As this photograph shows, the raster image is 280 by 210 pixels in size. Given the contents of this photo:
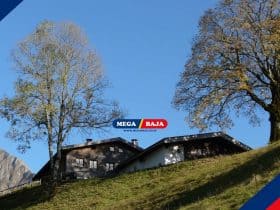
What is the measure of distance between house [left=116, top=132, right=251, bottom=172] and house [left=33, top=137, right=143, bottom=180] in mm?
9385

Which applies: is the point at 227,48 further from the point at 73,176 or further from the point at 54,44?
the point at 73,176

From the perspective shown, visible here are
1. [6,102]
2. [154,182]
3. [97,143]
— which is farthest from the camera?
[97,143]

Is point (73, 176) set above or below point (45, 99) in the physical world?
below

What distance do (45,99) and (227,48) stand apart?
563 inches

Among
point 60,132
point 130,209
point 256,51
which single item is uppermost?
point 256,51

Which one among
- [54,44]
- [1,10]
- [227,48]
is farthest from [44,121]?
[1,10]

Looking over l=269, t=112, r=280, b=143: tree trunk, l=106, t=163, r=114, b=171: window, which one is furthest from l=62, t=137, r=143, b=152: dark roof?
l=269, t=112, r=280, b=143: tree trunk

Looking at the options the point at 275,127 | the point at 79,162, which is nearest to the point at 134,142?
the point at 79,162

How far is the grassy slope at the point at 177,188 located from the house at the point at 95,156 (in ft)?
41.3

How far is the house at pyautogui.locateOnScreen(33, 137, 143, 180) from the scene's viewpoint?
61.3m

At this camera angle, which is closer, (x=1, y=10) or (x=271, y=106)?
(x=1, y=10)

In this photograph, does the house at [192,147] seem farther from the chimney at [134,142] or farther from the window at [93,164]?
the chimney at [134,142]

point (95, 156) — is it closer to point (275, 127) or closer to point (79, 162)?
point (79, 162)

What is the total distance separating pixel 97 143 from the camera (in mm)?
62406
